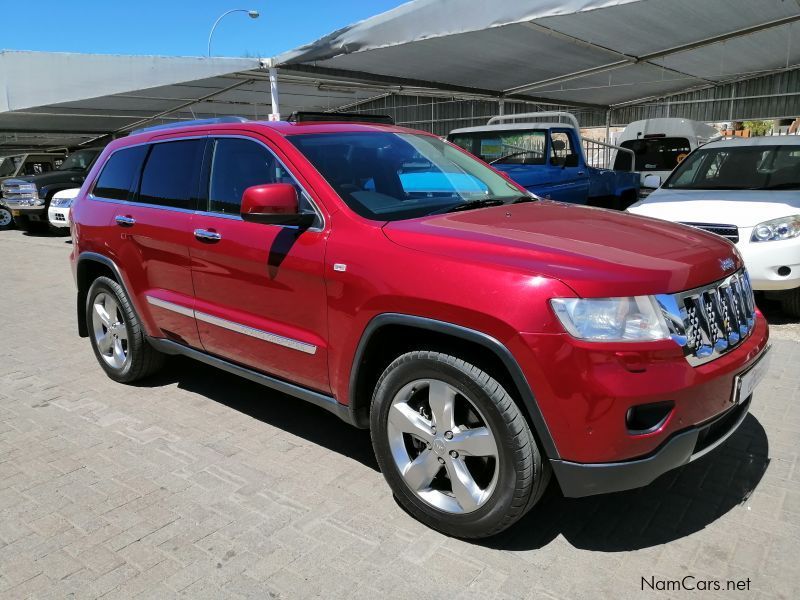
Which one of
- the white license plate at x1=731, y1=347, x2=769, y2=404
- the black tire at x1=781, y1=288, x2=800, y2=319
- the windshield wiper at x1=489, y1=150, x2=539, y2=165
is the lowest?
the black tire at x1=781, y1=288, x2=800, y2=319

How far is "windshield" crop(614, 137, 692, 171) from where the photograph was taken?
14.1 meters

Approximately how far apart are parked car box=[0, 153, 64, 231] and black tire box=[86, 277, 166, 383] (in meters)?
15.2

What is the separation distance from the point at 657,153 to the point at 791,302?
948 cm

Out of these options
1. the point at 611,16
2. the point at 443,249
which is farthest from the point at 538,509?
the point at 611,16

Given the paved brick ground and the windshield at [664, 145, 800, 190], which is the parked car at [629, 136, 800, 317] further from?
the paved brick ground

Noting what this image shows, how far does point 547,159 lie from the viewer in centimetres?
880

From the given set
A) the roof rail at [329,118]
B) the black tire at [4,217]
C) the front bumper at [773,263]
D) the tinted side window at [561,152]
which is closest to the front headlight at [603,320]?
the roof rail at [329,118]

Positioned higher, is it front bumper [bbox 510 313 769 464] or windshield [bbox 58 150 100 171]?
windshield [bbox 58 150 100 171]

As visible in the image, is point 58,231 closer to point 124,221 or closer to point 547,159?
point 547,159

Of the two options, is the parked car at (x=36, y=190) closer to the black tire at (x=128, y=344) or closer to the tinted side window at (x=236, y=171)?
the black tire at (x=128, y=344)

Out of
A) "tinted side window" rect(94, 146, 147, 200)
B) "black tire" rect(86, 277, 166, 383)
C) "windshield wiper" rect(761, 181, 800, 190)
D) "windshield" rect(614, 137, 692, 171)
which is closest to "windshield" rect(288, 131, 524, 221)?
"tinted side window" rect(94, 146, 147, 200)

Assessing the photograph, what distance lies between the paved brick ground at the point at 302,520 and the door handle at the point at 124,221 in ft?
4.11

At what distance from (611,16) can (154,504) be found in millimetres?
10383

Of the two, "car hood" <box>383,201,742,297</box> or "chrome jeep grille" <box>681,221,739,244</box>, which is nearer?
"car hood" <box>383,201,742,297</box>
